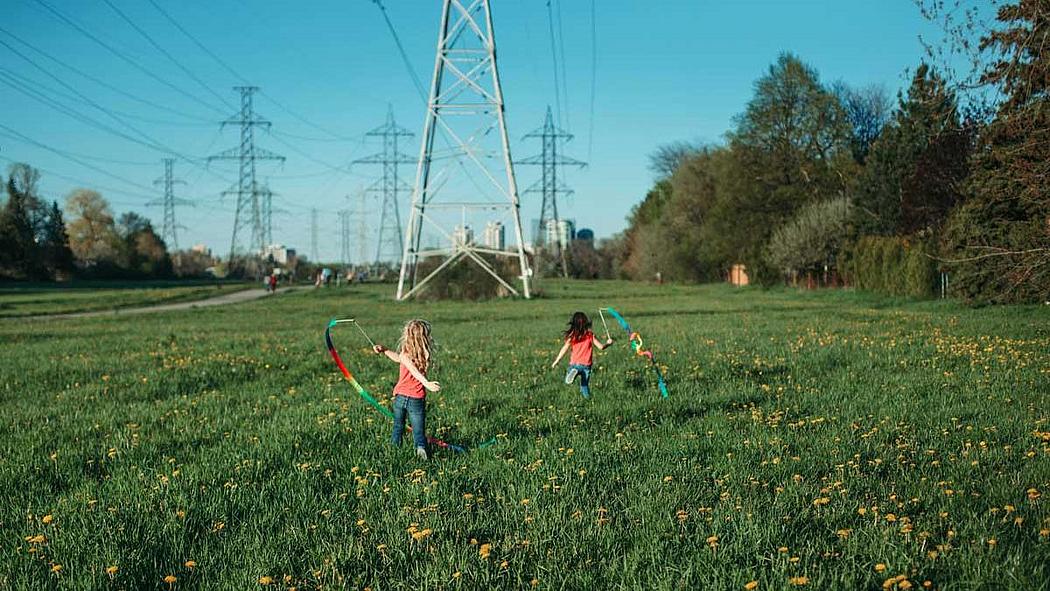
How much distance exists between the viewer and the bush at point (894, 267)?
41.2 m

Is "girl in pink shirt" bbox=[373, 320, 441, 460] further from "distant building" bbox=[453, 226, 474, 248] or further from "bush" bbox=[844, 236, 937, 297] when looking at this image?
"distant building" bbox=[453, 226, 474, 248]

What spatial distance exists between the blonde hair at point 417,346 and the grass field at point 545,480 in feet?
3.43

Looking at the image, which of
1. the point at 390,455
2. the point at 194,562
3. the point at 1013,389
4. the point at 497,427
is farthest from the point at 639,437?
the point at 1013,389

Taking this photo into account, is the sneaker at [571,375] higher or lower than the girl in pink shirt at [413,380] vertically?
lower

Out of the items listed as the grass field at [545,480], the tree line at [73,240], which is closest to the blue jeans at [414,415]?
the grass field at [545,480]

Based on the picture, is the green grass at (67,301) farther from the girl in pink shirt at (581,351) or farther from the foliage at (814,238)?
the foliage at (814,238)

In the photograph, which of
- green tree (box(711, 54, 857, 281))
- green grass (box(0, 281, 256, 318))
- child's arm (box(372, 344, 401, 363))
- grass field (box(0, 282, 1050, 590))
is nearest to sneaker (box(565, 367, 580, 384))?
grass field (box(0, 282, 1050, 590))

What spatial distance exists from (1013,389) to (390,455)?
9.21 m

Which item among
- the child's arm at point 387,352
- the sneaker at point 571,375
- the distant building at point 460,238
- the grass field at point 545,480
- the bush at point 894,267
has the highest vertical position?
the distant building at point 460,238

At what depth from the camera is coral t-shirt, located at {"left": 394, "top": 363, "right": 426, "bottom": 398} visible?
8742mm

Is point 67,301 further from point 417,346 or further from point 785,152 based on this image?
point 785,152

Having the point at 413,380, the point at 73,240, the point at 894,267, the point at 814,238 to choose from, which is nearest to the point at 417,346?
the point at 413,380

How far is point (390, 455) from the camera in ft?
27.9

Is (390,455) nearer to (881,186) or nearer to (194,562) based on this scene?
(194,562)
